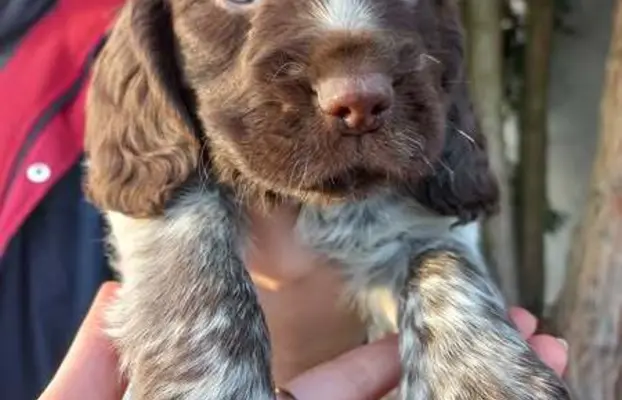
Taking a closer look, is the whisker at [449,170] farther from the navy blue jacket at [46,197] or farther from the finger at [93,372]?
the navy blue jacket at [46,197]

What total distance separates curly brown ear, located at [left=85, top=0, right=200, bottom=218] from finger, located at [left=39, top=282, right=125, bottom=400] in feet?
0.81

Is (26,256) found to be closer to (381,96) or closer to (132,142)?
(132,142)

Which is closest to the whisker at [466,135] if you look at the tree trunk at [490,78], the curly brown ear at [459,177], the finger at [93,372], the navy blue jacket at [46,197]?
the curly brown ear at [459,177]

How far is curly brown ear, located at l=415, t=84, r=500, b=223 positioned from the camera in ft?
8.54

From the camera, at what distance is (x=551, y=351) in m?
2.59

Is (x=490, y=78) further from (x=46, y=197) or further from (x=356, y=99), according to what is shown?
(x=356, y=99)

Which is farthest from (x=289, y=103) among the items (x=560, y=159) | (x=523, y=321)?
(x=560, y=159)

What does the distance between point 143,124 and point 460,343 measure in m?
0.81

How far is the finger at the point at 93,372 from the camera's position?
2.54m

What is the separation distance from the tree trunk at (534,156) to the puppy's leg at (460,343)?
176 cm

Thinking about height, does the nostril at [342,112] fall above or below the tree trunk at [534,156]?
above

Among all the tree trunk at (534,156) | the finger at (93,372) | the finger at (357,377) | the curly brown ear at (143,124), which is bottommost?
the tree trunk at (534,156)

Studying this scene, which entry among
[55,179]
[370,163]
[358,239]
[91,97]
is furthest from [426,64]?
[55,179]

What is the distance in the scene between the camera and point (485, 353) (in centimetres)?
229
